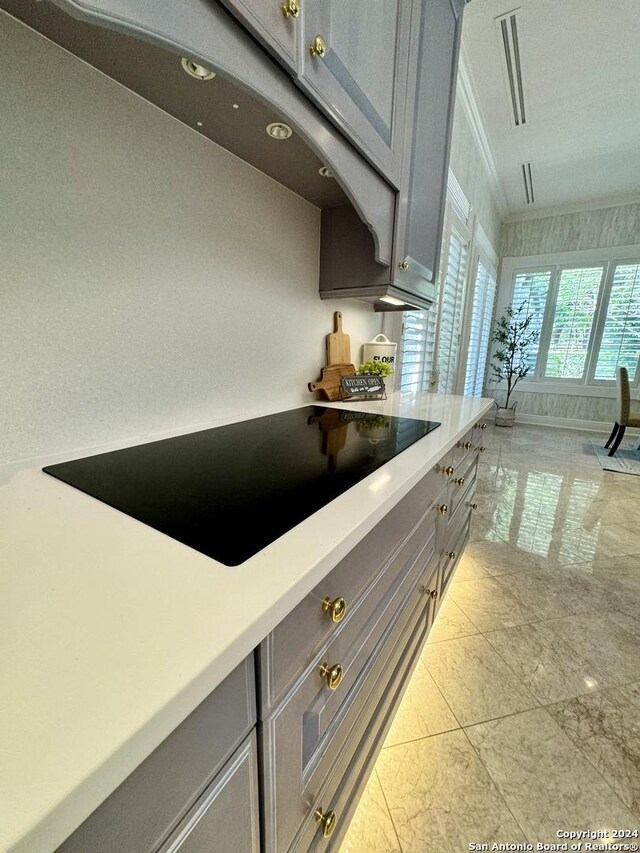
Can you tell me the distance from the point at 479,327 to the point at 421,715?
13.6 feet

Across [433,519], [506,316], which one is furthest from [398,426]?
[506,316]

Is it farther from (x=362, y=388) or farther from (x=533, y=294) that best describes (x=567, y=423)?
(x=362, y=388)

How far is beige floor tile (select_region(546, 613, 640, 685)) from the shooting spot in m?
1.19

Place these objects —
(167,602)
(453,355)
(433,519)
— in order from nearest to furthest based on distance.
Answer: (167,602)
(433,519)
(453,355)

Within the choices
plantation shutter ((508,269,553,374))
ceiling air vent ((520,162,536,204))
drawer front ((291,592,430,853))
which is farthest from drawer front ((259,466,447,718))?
plantation shutter ((508,269,553,374))

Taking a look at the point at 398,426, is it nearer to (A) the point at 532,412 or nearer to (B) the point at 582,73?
(B) the point at 582,73

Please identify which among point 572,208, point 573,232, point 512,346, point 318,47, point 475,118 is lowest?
point 512,346

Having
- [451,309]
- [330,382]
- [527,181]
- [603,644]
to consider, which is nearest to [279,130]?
[330,382]

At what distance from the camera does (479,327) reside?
4.20 meters

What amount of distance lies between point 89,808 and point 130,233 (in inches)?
34.2

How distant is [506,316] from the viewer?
500 cm

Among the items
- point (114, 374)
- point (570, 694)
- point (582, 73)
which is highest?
point (582, 73)

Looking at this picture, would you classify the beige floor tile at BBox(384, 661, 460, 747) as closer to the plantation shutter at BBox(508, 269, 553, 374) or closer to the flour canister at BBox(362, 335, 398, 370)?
the flour canister at BBox(362, 335, 398, 370)

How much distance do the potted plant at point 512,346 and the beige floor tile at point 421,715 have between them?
451 centimetres
